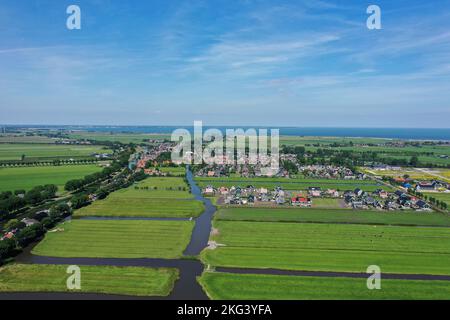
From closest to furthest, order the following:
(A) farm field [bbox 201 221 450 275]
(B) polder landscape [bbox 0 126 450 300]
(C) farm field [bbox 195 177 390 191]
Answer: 1. (B) polder landscape [bbox 0 126 450 300]
2. (A) farm field [bbox 201 221 450 275]
3. (C) farm field [bbox 195 177 390 191]

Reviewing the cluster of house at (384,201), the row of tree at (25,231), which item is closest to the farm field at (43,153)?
the row of tree at (25,231)

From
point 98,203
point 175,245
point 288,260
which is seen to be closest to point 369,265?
point 288,260

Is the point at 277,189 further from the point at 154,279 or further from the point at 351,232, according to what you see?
the point at 154,279

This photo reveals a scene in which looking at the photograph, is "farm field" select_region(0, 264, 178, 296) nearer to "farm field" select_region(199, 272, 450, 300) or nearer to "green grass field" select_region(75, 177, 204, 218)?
"farm field" select_region(199, 272, 450, 300)

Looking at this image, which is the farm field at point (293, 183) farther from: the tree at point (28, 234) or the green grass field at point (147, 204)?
the tree at point (28, 234)

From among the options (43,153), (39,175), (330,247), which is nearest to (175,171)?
(39,175)

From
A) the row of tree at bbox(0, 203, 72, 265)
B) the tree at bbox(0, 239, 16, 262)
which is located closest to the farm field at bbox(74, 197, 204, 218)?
the row of tree at bbox(0, 203, 72, 265)
